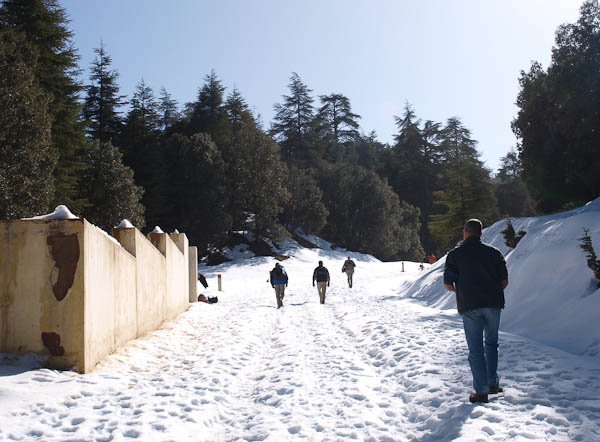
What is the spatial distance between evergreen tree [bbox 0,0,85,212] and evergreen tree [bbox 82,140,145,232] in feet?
3.45

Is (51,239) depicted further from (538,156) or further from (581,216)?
(538,156)

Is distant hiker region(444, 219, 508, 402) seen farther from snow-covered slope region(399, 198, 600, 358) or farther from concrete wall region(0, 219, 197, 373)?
concrete wall region(0, 219, 197, 373)

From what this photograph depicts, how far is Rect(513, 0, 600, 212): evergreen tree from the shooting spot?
20609mm

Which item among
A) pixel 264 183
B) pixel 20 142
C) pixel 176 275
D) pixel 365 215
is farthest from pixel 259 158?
pixel 176 275

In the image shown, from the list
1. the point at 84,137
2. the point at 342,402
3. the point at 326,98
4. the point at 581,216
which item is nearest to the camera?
the point at 342,402

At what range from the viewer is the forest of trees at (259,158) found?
21.0m

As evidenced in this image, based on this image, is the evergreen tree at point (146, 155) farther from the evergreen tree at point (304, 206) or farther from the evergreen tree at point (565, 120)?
the evergreen tree at point (565, 120)

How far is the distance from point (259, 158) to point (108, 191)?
679 inches

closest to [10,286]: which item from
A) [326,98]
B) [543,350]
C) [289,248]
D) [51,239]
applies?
[51,239]

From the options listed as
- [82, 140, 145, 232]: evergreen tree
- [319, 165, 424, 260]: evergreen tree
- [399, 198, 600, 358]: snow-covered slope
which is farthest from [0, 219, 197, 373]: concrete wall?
[319, 165, 424, 260]: evergreen tree

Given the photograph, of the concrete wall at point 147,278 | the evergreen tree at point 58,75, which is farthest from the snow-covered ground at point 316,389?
the evergreen tree at point 58,75

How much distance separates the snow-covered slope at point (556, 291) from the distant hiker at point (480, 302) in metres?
2.67

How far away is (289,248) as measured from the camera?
4800 cm

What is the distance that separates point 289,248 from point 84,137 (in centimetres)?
2299
